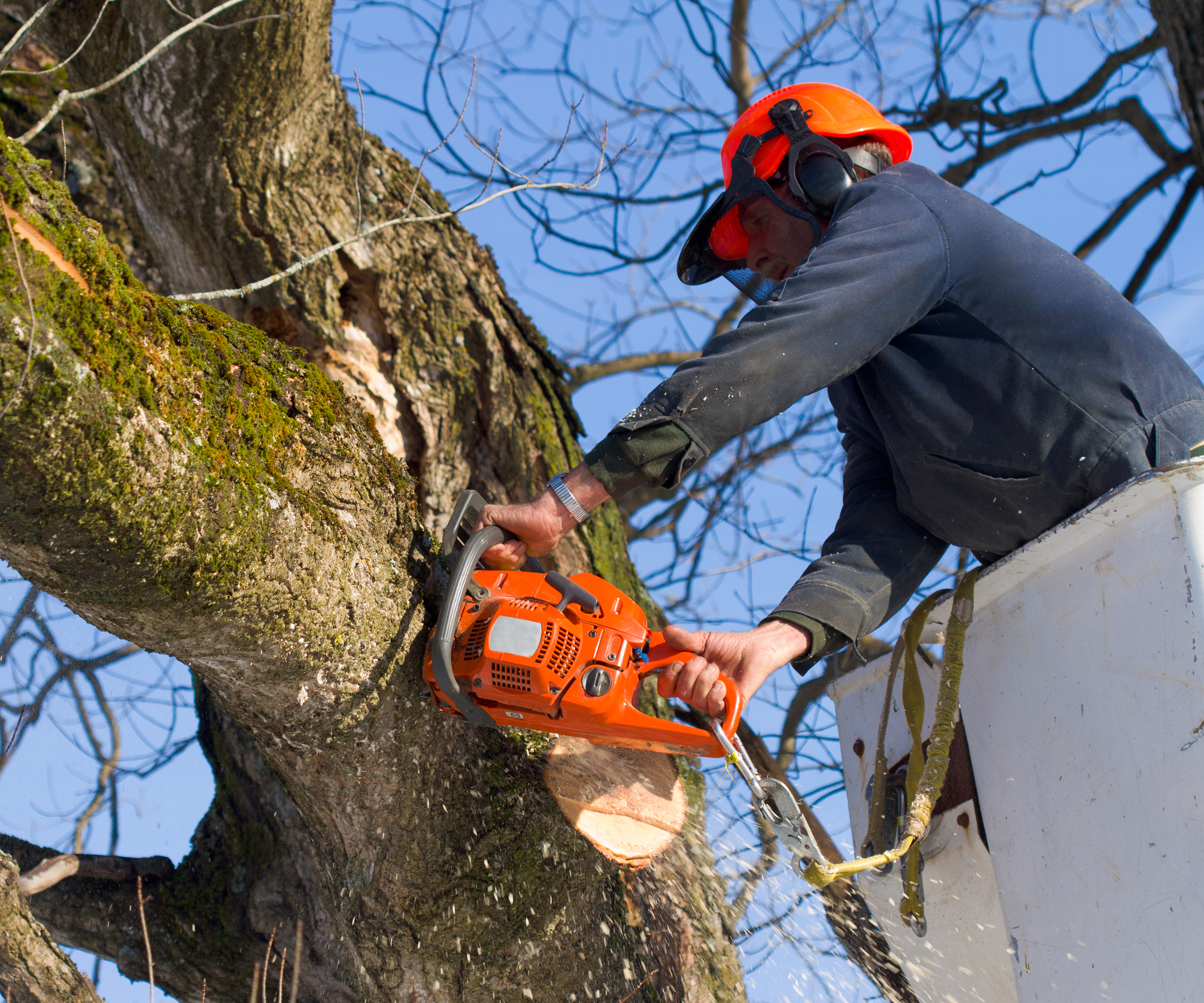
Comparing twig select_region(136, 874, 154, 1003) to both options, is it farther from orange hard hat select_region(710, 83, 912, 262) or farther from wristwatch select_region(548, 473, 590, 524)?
orange hard hat select_region(710, 83, 912, 262)

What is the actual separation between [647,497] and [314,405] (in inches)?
122

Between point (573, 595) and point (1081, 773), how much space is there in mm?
1020

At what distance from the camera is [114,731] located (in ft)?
13.0

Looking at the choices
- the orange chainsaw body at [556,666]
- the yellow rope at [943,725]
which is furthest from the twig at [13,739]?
the yellow rope at [943,725]

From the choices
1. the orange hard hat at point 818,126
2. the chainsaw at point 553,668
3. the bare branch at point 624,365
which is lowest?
the chainsaw at point 553,668

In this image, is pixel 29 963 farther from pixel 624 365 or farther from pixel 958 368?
pixel 624 365

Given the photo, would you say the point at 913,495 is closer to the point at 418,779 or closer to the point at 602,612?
the point at 602,612

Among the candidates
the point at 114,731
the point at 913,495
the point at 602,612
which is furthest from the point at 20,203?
the point at 114,731

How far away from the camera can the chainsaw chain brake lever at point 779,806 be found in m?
1.76

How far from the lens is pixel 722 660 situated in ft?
6.24

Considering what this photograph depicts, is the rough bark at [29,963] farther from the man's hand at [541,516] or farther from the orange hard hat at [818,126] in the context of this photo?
the orange hard hat at [818,126]

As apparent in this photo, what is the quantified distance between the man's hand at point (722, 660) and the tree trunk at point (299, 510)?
40 cm

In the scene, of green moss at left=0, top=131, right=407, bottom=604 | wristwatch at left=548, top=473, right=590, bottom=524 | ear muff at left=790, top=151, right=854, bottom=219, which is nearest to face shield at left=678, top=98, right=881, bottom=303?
ear muff at left=790, top=151, right=854, bottom=219

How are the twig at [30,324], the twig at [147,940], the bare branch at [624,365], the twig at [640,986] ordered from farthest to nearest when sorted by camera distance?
the bare branch at [624,365], the twig at [640,986], the twig at [147,940], the twig at [30,324]
